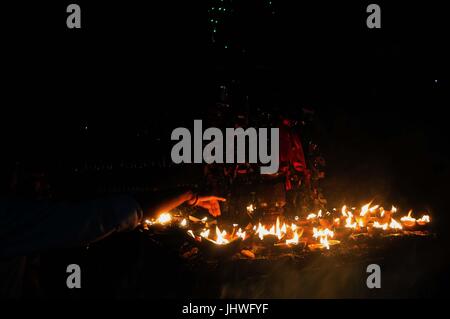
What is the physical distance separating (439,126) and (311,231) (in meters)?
4.34

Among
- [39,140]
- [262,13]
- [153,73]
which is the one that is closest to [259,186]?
[153,73]

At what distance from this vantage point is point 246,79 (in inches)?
269

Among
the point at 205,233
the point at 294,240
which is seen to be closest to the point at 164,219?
→ the point at 205,233

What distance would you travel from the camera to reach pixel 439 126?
7852 mm

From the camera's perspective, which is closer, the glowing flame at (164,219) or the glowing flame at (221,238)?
the glowing flame at (221,238)

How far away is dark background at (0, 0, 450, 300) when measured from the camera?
19.5 ft

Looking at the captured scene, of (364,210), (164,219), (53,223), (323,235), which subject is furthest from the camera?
(364,210)

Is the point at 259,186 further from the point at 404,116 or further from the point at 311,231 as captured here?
the point at 404,116

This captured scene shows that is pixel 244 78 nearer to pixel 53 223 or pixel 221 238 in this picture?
pixel 221 238

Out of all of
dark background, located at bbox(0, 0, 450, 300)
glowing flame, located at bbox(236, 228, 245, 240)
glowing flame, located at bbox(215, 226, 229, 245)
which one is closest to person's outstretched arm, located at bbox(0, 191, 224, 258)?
glowing flame, located at bbox(215, 226, 229, 245)

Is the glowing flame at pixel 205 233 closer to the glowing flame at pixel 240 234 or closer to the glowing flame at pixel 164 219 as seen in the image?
the glowing flame at pixel 240 234

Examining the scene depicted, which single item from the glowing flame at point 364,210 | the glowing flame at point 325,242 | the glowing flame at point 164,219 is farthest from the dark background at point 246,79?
the glowing flame at point 325,242

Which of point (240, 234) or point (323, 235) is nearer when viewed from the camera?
point (240, 234)

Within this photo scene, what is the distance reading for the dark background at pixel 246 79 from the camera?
5930 millimetres
